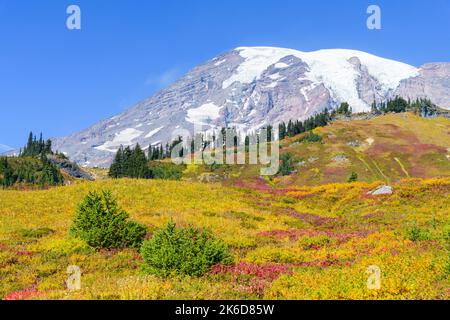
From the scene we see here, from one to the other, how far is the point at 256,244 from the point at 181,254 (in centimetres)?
988

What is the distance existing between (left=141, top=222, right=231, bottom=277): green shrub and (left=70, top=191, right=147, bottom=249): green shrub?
5311 millimetres

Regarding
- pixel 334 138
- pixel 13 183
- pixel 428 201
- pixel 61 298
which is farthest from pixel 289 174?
pixel 61 298

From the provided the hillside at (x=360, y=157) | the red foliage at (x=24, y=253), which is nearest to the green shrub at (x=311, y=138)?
the hillside at (x=360, y=157)

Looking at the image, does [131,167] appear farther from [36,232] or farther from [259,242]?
[259,242]

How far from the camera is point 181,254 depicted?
52.4 feet

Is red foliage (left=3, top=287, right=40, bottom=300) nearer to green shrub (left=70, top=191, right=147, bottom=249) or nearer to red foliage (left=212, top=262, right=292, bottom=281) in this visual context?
red foliage (left=212, top=262, right=292, bottom=281)

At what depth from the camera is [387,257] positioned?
17.4 metres

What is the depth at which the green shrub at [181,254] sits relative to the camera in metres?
15.5

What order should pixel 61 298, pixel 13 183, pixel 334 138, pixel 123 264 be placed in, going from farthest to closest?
pixel 334 138 → pixel 13 183 → pixel 123 264 → pixel 61 298

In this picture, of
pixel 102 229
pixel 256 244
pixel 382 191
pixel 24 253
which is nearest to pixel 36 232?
pixel 24 253

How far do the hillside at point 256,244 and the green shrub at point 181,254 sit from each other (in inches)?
22.9

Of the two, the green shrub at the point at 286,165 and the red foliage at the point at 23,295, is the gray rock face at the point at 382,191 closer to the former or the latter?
the red foliage at the point at 23,295
